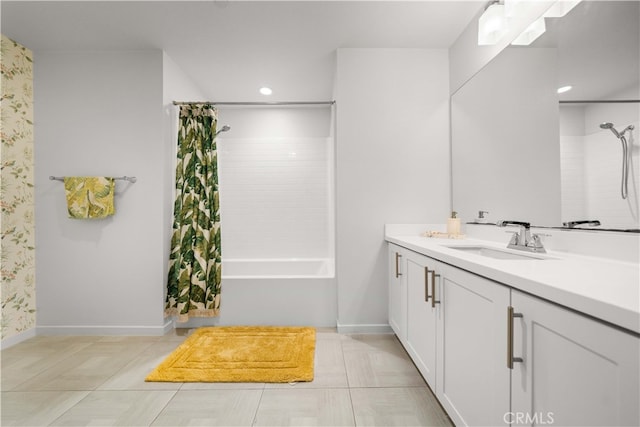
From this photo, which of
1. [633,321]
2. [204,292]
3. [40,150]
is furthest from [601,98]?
[40,150]

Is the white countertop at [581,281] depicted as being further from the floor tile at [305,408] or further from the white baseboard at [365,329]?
the white baseboard at [365,329]

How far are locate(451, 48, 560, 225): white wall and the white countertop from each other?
48cm

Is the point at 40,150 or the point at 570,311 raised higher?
the point at 40,150

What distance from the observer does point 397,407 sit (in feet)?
5.49

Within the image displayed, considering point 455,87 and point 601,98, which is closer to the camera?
point 601,98

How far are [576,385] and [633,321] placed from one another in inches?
9.8

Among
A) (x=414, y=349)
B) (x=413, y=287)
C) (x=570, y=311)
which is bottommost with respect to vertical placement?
(x=414, y=349)

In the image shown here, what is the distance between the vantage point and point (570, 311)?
0.76 m

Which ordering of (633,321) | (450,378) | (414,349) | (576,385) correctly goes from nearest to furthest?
(633,321) < (576,385) < (450,378) < (414,349)

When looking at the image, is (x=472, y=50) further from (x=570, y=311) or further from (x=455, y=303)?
(x=570, y=311)

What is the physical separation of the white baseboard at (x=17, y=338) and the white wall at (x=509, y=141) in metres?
3.68

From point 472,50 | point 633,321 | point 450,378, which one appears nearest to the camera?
point 633,321

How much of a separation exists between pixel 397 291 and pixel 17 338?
9.86 ft

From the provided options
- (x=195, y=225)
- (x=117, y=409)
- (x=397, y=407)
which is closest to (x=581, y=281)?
(x=397, y=407)
